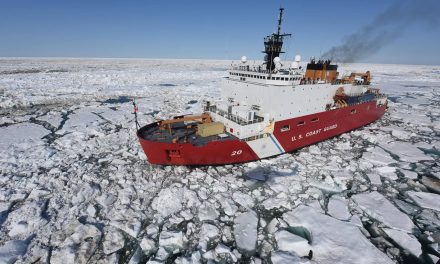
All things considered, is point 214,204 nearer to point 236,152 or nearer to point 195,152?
point 195,152

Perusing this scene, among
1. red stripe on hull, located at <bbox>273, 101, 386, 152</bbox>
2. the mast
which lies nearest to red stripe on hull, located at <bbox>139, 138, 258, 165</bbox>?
red stripe on hull, located at <bbox>273, 101, 386, 152</bbox>

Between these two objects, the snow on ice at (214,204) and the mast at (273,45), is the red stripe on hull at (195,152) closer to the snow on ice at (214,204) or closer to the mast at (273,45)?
the snow on ice at (214,204)

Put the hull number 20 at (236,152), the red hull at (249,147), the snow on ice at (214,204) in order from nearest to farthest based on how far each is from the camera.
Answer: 1. the snow on ice at (214,204)
2. the red hull at (249,147)
3. the hull number 20 at (236,152)

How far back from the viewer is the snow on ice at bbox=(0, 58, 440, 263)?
5.32m

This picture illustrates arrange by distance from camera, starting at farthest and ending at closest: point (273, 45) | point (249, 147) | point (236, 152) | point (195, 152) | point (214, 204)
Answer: point (273, 45) < point (249, 147) < point (236, 152) < point (195, 152) < point (214, 204)

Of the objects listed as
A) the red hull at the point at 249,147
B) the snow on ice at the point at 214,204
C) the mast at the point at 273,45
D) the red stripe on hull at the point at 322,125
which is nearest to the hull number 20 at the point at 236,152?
the red hull at the point at 249,147

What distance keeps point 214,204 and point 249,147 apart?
2.75 metres

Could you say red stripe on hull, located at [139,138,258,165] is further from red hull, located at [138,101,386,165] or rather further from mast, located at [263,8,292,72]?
mast, located at [263,8,292,72]

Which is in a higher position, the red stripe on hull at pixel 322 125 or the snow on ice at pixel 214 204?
the red stripe on hull at pixel 322 125

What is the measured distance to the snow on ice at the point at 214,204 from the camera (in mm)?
5320

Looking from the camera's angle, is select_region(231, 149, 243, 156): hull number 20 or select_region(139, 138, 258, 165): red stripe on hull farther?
select_region(231, 149, 243, 156): hull number 20

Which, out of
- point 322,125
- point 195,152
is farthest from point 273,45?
point 195,152

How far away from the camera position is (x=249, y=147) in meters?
8.85

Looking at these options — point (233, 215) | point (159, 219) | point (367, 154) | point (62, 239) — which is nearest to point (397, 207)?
point (367, 154)
